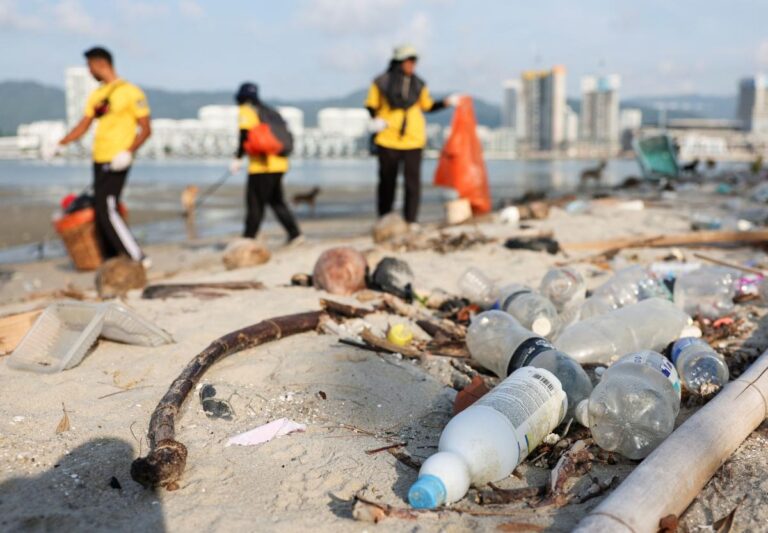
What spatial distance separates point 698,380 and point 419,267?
2.68 m

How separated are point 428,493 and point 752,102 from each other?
17399 cm

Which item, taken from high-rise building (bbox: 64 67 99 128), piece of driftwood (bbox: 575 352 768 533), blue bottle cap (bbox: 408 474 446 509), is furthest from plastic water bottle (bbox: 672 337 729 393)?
high-rise building (bbox: 64 67 99 128)

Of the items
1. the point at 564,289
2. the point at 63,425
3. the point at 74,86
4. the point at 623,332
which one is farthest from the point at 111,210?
the point at 74,86

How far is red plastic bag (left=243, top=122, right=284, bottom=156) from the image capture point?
20.9ft

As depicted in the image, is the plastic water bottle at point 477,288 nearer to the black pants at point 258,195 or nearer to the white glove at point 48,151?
the black pants at point 258,195

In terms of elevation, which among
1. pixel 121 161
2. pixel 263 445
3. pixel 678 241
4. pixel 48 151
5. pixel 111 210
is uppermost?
pixel 48 151

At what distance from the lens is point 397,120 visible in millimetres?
6918

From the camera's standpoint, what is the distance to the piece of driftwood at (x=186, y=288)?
13.5 feet

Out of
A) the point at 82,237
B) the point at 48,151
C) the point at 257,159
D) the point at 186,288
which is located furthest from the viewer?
the point at 257,159

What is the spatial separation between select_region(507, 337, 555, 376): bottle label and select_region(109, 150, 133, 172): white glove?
4185 mm

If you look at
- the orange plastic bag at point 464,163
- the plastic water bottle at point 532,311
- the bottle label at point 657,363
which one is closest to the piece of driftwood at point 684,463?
the bottle label at point 657,363

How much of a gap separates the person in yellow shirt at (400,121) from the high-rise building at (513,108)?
143m

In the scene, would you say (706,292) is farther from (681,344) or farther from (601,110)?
(601,110)

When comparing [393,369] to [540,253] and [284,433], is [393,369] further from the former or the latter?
[540,253]
